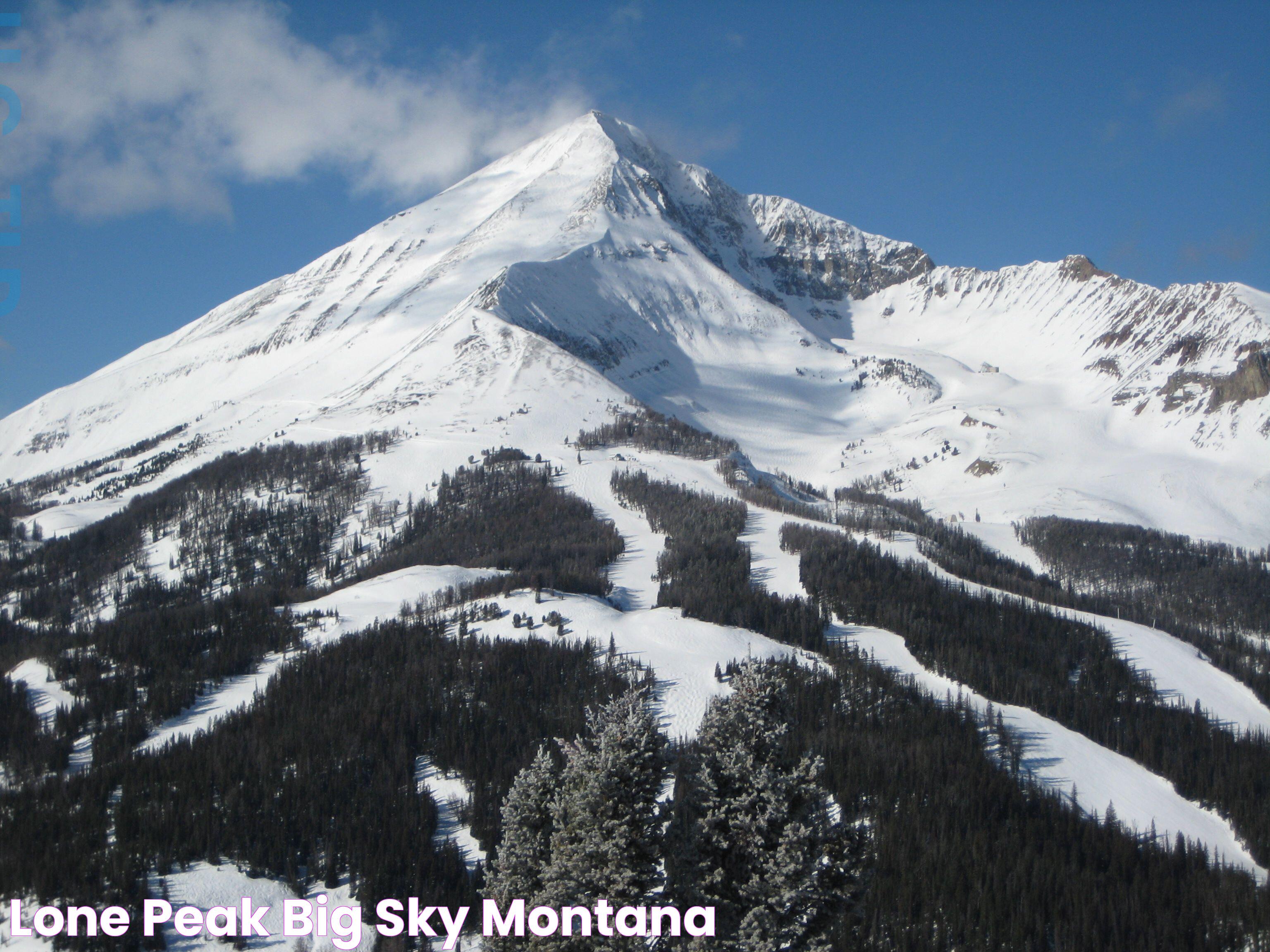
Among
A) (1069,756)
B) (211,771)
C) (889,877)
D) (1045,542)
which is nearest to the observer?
(889,877)

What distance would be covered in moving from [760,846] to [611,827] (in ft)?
15.2

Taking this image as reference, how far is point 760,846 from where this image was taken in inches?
1065

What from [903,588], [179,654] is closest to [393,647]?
[179,654]

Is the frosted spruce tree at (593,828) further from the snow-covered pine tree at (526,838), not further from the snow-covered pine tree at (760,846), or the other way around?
the snow-covered pine tree at (760,846)

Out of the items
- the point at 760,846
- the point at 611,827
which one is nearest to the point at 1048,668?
the point at 760,846

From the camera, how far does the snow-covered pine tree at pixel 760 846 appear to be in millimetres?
26484

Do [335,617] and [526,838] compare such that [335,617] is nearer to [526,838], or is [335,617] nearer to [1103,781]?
[526,838]

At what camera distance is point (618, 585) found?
280ft

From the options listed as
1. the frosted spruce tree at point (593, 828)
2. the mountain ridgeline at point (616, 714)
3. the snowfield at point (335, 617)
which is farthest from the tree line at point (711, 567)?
the frosted spruce tree at point (593, 828)

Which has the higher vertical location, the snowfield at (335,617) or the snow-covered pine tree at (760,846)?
the snowfield at (335,617)

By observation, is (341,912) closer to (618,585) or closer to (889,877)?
(889,877)

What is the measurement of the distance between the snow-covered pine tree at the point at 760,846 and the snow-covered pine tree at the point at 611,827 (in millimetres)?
1266

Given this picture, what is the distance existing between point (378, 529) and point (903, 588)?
64820mm

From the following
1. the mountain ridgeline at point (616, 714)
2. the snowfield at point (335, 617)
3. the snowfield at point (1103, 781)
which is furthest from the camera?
the snowfield at point (335, 617)
